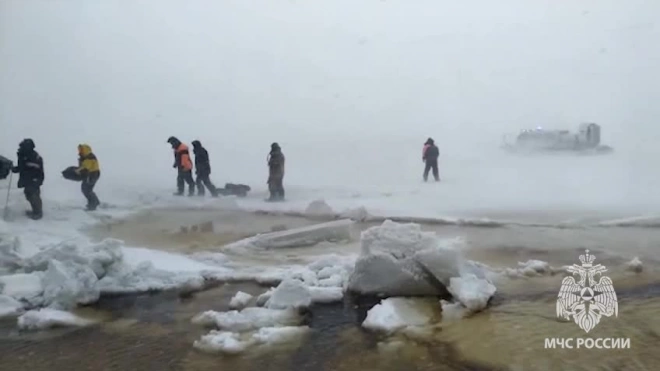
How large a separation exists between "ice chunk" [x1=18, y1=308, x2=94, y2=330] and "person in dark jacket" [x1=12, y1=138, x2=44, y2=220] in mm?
779

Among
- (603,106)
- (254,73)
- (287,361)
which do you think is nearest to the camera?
(287,361)

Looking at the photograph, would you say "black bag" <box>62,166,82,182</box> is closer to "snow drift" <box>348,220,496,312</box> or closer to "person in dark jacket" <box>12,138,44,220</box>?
"person in dark jacket" <box>12,138,44,220</box>

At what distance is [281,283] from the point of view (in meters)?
3.28

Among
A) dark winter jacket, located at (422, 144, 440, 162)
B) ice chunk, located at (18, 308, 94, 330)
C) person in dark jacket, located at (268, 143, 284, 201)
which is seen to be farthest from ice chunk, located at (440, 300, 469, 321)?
ice chunk, located at (18, 308, 94, 330)

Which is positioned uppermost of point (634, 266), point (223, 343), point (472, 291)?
point (634, 266)

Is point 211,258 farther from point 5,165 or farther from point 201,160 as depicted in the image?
point 5,165

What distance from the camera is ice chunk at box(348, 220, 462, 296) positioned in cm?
333

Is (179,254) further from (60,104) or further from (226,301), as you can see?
(60,104)

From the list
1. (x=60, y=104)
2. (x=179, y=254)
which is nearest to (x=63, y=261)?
(x=179, y=254)

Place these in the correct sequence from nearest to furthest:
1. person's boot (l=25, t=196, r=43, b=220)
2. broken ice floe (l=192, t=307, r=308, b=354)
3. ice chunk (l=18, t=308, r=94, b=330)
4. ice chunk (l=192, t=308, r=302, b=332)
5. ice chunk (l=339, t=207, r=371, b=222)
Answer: broken ice floe (l=192, t=307, r=308, b=354)
ice chunk (l=192, t=308, r=302, b=332)
ice chunk (l=18, t=308, r=94, b=330)
ice chunk (l=339, t=207, r=371, b=222)
person's boot (l=25, t=196, r=43, b=220)

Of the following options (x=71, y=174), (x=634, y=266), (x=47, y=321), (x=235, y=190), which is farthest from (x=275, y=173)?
(x=634, y=266)

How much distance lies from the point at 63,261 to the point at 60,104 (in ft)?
2.99

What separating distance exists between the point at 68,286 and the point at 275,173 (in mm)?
1214

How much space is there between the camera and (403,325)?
120 inches
